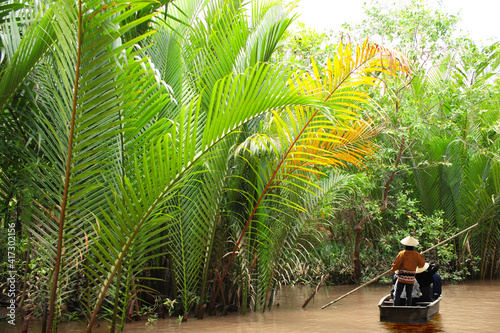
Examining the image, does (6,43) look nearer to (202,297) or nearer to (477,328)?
(202,297)

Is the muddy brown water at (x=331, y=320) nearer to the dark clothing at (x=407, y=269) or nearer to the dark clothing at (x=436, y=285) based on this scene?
the dark clothing at (x=436, y=285)

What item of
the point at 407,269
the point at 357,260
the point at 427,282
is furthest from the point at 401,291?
the point at 357,260

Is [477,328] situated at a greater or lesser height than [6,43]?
lesser

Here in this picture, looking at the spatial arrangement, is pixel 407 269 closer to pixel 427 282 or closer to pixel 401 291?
pixel 401 291

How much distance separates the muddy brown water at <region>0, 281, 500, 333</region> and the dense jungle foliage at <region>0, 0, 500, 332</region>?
0.26 m

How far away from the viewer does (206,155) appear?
341cm

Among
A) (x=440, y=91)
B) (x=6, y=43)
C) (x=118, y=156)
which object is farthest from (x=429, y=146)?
(x=6, y=43)

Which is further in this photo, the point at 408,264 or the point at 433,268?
the point at 433,268

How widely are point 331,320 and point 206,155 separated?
4120 mm

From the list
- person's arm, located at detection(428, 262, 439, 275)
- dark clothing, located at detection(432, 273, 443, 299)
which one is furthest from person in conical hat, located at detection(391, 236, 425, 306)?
dark clothing, located at detection(432, 273, 443, 299)

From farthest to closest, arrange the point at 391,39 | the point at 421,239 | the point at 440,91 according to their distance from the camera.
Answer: the point at 391,39
the point at 421,239
the point at 440,91

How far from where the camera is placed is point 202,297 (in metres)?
5.80

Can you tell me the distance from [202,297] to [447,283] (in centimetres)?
773

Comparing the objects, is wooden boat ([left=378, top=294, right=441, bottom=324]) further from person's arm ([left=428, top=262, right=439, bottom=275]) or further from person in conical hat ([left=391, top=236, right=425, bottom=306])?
person's arm ([left=428, top=262, right=439, bottom=275])
